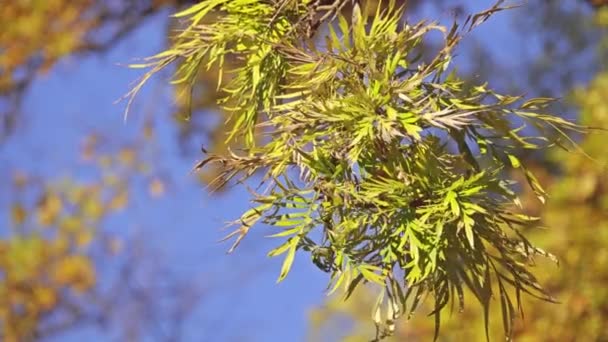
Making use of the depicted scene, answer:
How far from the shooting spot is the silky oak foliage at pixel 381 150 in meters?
0.60

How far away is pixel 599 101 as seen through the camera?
7.09 ft

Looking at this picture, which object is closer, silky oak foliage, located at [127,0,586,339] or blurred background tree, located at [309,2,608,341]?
silky oak foliage, located at [127,0,586,339]

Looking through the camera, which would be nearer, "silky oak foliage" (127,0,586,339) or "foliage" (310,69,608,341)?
"silky oak foliage" (127,0,586,339)

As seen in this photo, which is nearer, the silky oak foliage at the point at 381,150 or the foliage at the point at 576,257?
the silky oak foliage at the point at 381,150

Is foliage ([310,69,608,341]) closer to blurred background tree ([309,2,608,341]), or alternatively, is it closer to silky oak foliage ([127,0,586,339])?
blurred background tree ([309,2,608,341])

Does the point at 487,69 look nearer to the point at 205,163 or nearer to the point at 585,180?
the point at 585,180

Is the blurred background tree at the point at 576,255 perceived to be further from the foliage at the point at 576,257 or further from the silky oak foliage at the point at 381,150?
the silky oak foliage at the point at 381,150

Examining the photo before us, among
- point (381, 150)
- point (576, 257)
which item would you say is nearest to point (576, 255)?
point (576, 257)

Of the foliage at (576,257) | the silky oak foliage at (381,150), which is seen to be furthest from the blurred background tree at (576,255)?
the silky oak foliage at (381,150)

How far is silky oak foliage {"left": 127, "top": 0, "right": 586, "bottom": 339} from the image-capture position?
23.5 inches

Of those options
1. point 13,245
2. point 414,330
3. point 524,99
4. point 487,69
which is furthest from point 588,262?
point 13,245

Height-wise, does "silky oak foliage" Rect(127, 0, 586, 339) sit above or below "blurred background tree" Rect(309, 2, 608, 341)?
below

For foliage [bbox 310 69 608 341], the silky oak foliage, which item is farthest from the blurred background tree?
the silky oak foliage

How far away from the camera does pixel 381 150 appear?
0.60m
